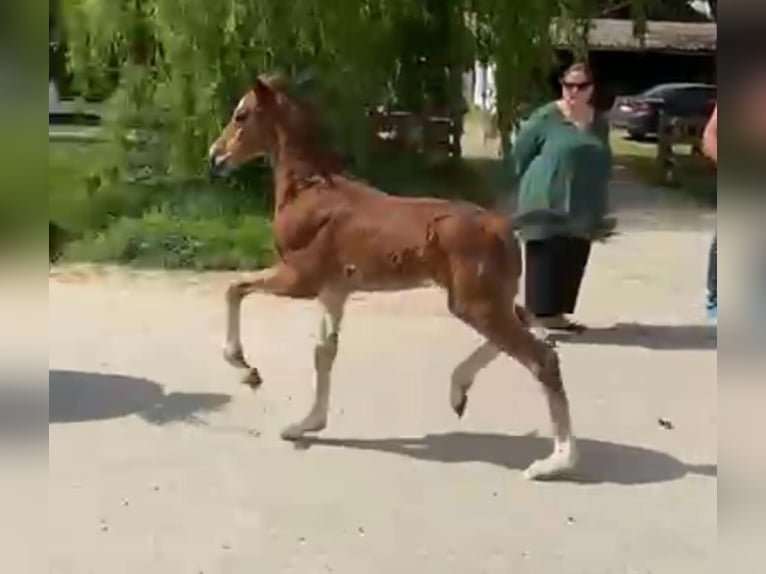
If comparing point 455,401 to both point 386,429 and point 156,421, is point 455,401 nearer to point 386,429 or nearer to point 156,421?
point 386,429

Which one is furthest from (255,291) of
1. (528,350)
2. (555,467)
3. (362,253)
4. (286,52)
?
(286,52)

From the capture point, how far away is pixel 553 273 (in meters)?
8.66

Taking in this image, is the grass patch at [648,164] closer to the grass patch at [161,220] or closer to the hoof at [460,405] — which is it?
the grass patch at [161,220]

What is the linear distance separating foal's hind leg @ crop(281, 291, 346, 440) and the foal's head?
2.37 ft

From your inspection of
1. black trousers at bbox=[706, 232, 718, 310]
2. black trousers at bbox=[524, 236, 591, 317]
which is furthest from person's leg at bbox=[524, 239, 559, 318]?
black trousers at bbox=[706, 232, 718, 310]

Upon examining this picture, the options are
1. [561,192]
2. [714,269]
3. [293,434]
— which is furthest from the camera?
[561,192]

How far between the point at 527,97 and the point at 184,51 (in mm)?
3520

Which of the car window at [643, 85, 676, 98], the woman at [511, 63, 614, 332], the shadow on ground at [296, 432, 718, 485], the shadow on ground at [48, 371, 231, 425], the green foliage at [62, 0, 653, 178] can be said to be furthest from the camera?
the car window at [643, 85, 676, 98]

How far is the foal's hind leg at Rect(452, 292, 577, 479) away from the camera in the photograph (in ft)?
19.5

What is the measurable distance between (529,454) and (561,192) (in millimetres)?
2250

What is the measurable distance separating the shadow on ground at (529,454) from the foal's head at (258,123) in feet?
4.27

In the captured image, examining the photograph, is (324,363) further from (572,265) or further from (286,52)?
(286,52)

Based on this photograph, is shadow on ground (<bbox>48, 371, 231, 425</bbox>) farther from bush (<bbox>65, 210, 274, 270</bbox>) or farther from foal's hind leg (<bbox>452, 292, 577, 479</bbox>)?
bush (<bbox>65, 210, 274, 270</bbox>)

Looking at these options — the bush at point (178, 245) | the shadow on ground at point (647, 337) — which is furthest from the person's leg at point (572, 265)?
the bush at point (178, 245)
